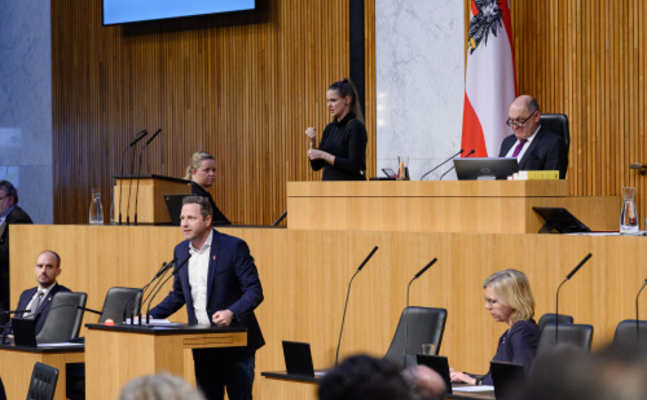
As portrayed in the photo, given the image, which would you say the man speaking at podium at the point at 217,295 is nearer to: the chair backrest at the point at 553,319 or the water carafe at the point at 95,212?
the chair backrest at the point at 553,319

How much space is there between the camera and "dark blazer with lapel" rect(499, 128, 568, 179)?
6004mm

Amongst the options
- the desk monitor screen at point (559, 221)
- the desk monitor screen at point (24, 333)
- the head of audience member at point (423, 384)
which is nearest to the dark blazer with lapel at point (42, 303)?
the desk monitor screen at point (24, 333)

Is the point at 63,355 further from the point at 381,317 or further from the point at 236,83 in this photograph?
the point at 236,83

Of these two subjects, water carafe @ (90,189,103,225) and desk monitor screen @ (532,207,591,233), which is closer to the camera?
desk monitor screen @ (532,207,591,233)

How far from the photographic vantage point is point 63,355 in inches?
225

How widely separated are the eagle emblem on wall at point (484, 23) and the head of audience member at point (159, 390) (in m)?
7.33

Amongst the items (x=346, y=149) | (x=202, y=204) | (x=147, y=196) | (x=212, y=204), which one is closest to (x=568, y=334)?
(x=202, y=204)

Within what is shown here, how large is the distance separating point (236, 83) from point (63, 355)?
5.34m

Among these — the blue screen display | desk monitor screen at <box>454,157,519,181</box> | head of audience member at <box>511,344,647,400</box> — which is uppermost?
the blue screen display

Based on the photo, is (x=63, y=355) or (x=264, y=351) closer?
→ (x=63, y=355)

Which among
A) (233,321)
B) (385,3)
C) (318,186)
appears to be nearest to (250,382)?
(233,321)

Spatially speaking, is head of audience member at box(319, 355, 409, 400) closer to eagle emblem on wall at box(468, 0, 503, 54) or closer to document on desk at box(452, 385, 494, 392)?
document on desk at box(452, 385, 494, 392)

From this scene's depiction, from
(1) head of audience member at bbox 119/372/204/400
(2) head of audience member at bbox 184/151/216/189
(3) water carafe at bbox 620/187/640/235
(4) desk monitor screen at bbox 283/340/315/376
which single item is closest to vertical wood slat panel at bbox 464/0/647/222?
(3) water carafe at bbox 620/187/640/235

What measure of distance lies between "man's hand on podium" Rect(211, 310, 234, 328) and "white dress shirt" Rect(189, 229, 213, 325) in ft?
1.03
